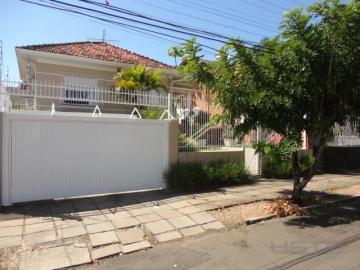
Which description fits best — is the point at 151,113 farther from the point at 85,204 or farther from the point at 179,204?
the point at 85,204

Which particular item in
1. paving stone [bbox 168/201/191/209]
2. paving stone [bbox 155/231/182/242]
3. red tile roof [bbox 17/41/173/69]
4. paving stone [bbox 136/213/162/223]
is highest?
red tile roof [bbox 17/41/173/69]

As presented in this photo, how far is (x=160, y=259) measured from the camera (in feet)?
18.4

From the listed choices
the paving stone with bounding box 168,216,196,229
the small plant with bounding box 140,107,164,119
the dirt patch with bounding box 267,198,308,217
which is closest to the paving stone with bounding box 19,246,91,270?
the paving stone with bounding box 168,216,196,229

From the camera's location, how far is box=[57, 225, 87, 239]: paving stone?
252 inches

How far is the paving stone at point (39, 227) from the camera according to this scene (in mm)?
6633

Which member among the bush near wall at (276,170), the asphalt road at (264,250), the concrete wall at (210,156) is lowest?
the asphalt road at (264,250)

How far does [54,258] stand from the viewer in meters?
5.48

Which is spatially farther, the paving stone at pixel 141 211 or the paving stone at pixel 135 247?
the paving stone at pixel 141 211

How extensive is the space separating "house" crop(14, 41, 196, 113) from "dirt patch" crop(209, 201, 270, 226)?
3.92 metres

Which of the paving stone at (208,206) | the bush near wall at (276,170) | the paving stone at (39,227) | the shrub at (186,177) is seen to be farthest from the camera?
the bush near wall at (276,170)

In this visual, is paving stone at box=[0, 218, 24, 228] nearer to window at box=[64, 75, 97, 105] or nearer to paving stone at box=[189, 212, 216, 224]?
paving stone at box=[189, 212, 216, 224]

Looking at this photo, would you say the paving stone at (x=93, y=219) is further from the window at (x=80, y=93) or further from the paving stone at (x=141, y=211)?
the window at (x=80, y=93)

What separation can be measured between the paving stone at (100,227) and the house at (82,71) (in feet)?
12.5

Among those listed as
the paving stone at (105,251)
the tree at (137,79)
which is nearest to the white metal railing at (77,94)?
the tree at (137,79)
